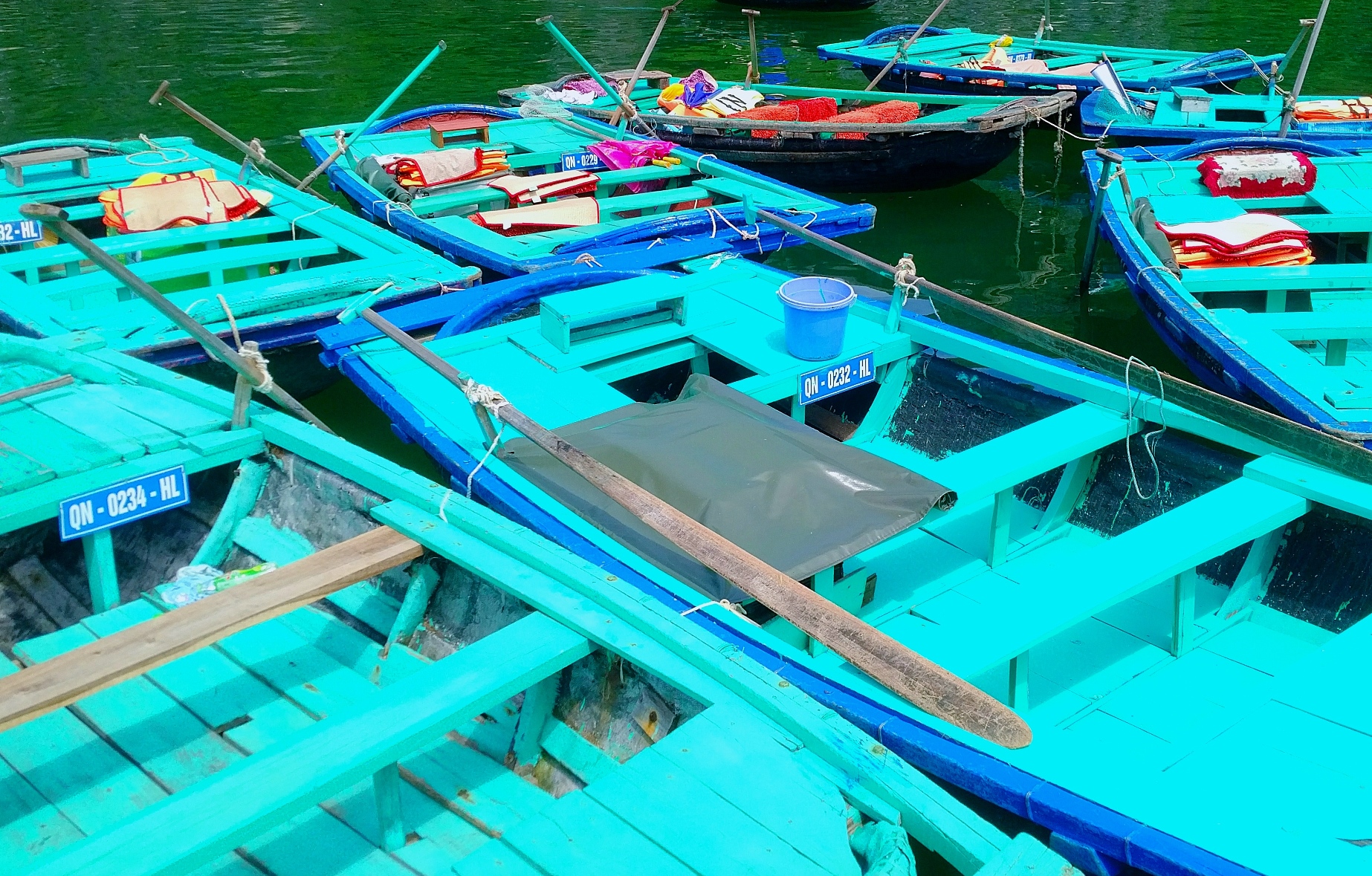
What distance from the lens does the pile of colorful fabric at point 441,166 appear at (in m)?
8.72

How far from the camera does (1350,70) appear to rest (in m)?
20.4

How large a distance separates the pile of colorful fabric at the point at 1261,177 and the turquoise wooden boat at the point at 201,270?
578 centimetres

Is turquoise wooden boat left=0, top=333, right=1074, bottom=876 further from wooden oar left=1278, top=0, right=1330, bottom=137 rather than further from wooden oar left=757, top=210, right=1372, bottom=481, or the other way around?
wooden oar left=1278, top=0, right=1330, bottom=137

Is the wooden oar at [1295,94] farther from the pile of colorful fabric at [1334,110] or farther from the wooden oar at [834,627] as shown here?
the wooden oar at [834,627]

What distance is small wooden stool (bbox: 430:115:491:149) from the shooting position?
1001 cm

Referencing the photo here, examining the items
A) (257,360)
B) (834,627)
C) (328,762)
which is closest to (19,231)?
(257,360)

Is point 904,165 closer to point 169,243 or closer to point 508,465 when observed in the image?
point 169,243

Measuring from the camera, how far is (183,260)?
7078 millimetres

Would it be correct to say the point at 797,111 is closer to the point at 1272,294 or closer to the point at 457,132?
the point at 457,132

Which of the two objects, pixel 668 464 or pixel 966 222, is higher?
pixel 668 464

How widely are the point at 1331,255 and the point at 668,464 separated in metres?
6.97

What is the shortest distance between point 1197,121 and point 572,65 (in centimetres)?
1295

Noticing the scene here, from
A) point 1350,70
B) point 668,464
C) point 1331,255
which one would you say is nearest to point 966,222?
point 1331,255

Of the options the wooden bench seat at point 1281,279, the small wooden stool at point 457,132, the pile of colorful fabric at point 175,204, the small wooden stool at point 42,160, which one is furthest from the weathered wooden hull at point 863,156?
the small wooden stool at point 42,160
